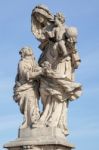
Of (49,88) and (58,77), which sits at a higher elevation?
(58,77)

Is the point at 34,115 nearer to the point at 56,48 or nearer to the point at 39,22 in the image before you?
the point at 56,48

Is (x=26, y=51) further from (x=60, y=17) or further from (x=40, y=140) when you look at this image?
(x=40, y=140)

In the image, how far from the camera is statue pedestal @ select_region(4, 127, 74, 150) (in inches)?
493

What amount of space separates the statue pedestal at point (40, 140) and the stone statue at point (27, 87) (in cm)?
31

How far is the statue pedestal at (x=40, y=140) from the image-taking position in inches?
493

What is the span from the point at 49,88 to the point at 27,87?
60 centimetres

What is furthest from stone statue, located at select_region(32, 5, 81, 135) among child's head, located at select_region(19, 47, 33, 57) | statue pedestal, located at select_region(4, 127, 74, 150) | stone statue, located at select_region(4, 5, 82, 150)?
child's head, located at select_region(19, 47, 33, 57)

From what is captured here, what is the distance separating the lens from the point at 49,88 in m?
13.2

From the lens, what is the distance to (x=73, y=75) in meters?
13.6

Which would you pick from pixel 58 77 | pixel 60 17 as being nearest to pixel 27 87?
pixel 58 77

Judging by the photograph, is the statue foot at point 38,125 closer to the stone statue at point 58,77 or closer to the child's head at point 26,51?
the stone statue at point 58,77

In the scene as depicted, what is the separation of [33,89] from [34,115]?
74 cm

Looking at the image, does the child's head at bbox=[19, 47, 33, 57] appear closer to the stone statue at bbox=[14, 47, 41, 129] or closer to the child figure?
the stone statue at bbox=[14, 47, 41, 129]

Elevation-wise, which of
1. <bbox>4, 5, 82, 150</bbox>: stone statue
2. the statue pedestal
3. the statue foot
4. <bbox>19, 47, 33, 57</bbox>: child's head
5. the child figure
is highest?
the child figure
